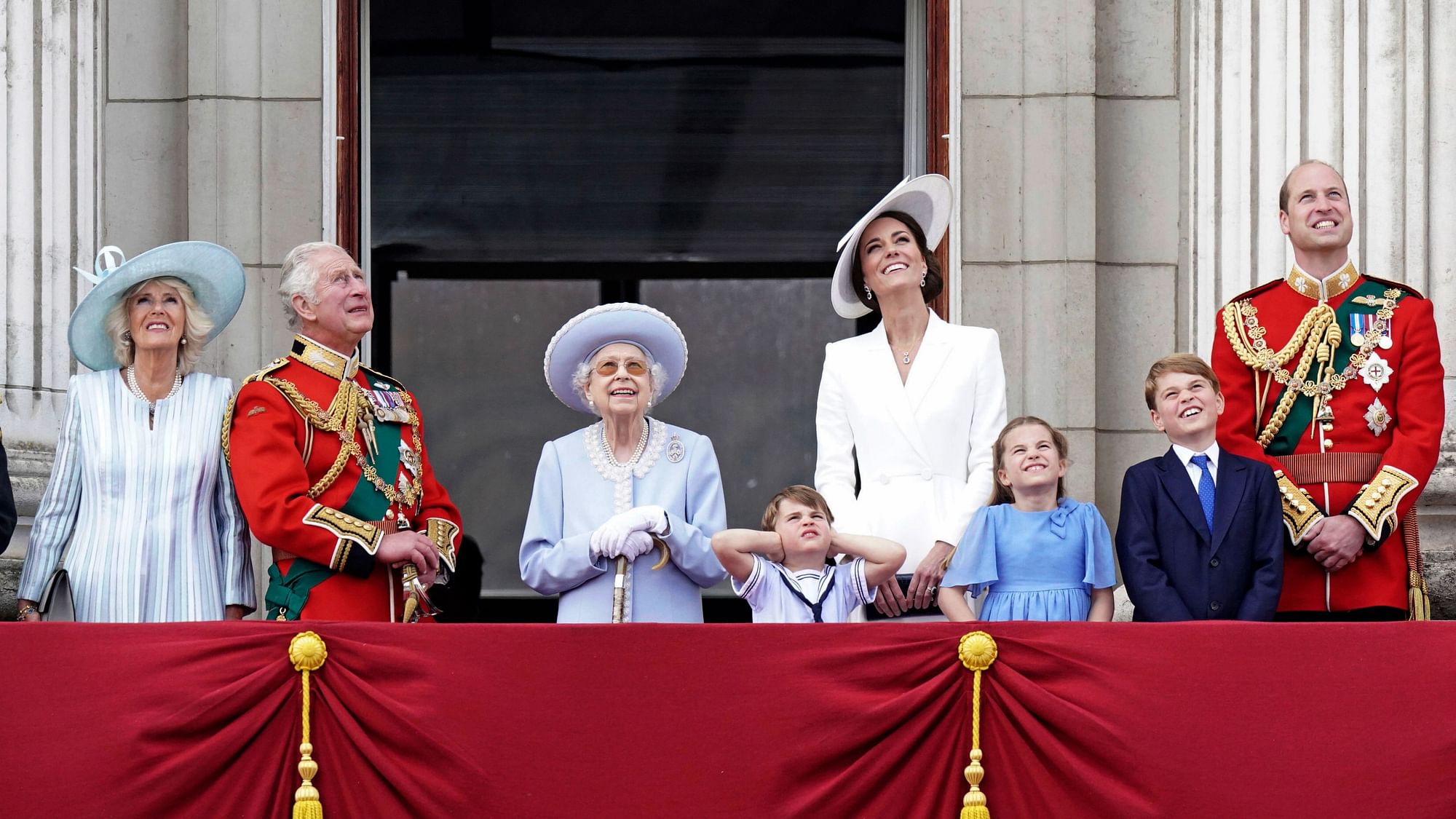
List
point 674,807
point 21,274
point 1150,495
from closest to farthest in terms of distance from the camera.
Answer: point 674,807 → point 1150,495 → point 21,274

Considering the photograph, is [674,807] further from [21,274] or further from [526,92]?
[526,92]

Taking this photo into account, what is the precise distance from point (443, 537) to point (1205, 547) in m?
2.11

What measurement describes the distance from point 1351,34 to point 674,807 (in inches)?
168

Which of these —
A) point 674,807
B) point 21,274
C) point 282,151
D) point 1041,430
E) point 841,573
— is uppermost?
point 282,151

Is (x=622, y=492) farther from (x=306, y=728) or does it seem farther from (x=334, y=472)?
(x=306, y=728)

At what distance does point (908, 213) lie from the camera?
586cm

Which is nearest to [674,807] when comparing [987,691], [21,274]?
[987,691]

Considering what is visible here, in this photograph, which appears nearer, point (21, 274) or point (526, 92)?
point (21, 274)

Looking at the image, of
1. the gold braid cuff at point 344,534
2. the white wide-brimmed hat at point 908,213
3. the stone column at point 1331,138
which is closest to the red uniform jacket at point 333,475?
the gold braid cuff at point 344,534

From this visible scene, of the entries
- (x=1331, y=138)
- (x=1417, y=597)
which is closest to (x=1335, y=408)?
(x=1417, y=597)

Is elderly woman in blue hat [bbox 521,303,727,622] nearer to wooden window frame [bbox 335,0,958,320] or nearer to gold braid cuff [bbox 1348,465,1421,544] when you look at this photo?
gold braid cuff [bbox 1348,465,1421,544]

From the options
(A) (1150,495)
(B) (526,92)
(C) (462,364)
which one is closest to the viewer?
(A) (1150,495)

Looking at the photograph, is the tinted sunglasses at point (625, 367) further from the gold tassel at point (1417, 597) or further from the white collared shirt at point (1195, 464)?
the gold tassel at point (1417, 597)

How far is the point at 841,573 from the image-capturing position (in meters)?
5.20
